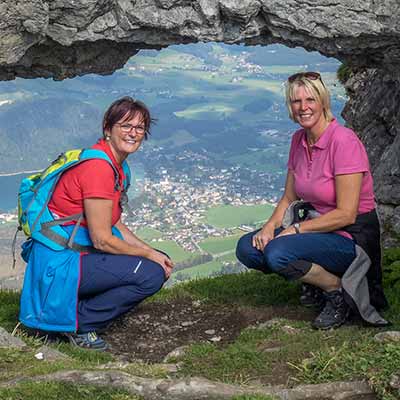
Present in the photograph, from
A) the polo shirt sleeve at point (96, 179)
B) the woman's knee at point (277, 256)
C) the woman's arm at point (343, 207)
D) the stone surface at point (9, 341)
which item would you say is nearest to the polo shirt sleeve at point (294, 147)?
the woman's arm at point (343, 207)

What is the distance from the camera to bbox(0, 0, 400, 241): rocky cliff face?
10.1m

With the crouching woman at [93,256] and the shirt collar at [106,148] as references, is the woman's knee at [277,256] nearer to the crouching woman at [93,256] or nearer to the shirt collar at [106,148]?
the crouching woman at [93,256]

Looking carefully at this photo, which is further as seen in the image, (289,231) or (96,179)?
(289,231)

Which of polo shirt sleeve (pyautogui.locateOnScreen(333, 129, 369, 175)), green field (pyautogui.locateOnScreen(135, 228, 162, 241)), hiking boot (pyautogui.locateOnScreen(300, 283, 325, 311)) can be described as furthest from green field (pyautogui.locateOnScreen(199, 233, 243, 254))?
polo shirt sleeve (pyautogui.locateOnScreen(333, 129, 369, 175))

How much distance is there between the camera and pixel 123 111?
338 inches

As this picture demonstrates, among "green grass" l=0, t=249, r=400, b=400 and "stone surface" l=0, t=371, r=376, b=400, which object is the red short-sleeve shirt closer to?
"green grass" l=0, t=249, r=400, b=400

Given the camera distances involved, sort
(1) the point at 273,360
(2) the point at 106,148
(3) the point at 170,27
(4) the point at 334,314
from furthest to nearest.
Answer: (3) the point at 170,27
(4) the point at 334,314
(2) the point at 106,148
(1) the point at 273,360

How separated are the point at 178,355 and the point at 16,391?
8.22ft

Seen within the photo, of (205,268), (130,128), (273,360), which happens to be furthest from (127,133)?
(205,268)

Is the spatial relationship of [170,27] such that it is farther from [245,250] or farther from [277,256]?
[277,256]

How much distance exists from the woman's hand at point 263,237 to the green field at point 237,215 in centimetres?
7085

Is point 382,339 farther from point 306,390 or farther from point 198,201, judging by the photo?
point 198,201

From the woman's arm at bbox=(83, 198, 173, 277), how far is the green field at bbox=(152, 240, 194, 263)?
57.3 m

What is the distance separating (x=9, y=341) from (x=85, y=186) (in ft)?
6.92
